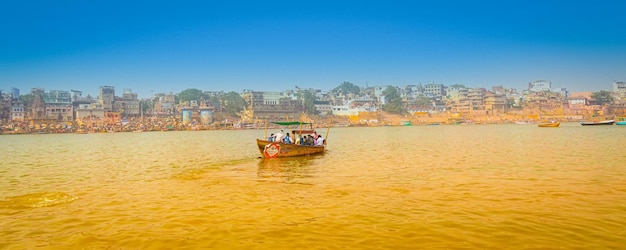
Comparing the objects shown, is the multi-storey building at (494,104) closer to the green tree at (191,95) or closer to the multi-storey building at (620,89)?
the multi-storey building at (620,89)

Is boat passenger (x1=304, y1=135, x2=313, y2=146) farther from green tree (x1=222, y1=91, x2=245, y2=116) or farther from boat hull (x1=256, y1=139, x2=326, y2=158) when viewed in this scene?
green tree (x1=222, y1=91, x2=245, y2=116)

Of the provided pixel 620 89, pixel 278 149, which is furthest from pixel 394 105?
pixel 278 149

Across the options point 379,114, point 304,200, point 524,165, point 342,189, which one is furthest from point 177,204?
point 379,114

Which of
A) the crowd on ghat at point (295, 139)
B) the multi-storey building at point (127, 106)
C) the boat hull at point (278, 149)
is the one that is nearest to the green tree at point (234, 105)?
the multi-storey building at point (127, 106)

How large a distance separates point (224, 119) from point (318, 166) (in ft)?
368

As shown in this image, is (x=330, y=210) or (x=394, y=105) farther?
(x=394, y=105)

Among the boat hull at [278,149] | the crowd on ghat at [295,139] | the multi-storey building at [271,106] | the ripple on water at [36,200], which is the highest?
the multi-storey building at [271,106]

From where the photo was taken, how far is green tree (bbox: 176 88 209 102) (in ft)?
516

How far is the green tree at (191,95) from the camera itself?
516 ft

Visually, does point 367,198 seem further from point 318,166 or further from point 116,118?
point 116,118

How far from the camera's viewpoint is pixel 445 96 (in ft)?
594

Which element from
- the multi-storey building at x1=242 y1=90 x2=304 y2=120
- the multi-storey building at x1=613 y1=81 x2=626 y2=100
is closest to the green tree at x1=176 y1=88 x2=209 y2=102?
the multi-storey building at x1=242 y1=90 x2=304 y2=120

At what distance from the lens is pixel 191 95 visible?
523 ft

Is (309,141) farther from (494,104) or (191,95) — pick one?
(191,95)
